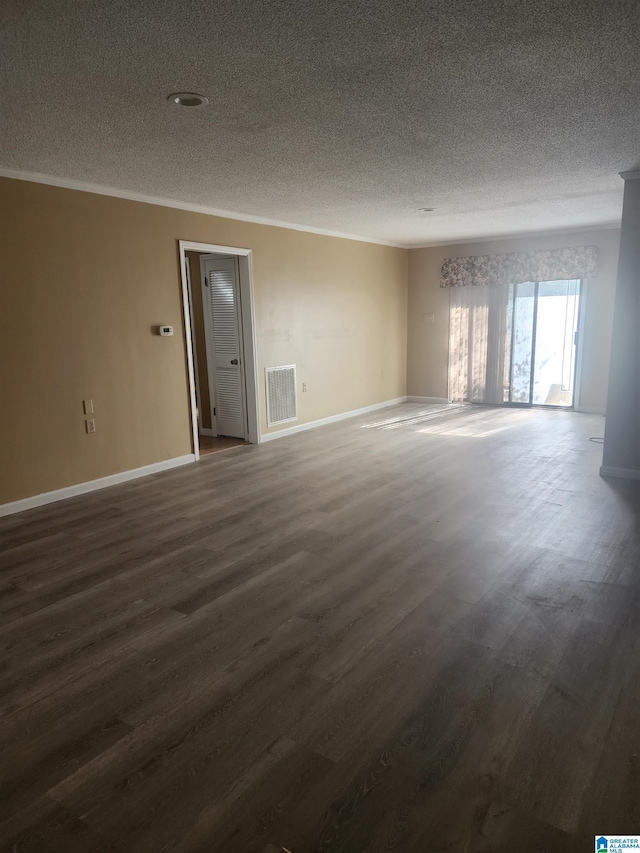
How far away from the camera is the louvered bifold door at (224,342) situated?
20.8 feet

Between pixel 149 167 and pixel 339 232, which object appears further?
pixel 339 232

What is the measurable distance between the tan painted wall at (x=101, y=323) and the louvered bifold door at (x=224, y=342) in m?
0.26

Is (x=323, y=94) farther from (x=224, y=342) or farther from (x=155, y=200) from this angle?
(x=224, y=342)

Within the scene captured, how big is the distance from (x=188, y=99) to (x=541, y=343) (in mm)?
6591

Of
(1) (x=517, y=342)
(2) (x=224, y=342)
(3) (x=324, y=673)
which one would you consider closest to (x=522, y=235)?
(1) (x=517, y=342)

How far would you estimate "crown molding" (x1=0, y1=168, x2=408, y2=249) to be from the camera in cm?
413

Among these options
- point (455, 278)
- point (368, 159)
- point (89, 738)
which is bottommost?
point (89, 738)

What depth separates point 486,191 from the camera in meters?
5.04

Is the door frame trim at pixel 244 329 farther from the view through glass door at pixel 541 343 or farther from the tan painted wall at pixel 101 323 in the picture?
the view through glass door at pixel 541 343

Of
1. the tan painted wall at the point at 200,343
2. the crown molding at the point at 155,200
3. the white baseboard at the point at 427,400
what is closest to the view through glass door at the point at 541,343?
the white baseboard at the point at 427,400

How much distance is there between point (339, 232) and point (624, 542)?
5.35 m

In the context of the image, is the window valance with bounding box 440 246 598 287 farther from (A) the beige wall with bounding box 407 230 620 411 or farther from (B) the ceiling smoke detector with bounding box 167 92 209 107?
(B) the ceiling smoke detector with bounding box 167 92 209 107

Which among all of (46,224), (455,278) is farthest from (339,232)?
Answer: (46,224)

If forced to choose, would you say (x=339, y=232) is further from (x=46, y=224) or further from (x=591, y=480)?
(x=591, y=480)
